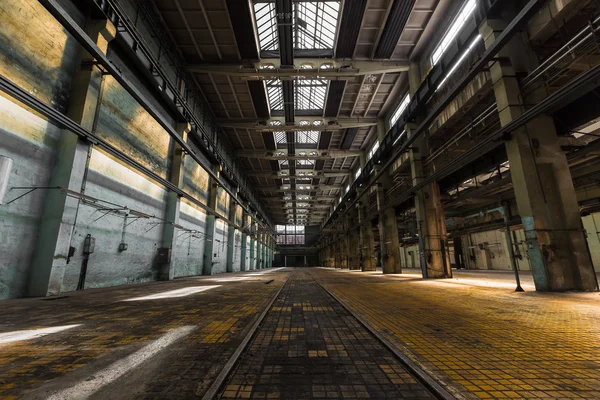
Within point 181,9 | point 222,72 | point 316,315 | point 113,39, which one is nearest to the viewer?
point 316,315

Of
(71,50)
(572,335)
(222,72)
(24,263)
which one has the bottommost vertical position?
(572,335)

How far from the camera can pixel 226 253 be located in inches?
923

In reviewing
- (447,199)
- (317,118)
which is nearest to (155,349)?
(447,199)

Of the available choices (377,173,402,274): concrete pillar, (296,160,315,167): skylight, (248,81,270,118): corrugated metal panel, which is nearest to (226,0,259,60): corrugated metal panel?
(248,81,270,118): corrugated metal panel

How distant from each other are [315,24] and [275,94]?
224 inches

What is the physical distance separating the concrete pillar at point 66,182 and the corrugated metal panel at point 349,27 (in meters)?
9.42

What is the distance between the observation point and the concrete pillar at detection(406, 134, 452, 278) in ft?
41.1

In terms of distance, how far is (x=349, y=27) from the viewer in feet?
40.3

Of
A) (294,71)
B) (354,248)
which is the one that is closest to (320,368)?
(294,71)

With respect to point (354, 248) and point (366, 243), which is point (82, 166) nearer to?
point (366, 243)

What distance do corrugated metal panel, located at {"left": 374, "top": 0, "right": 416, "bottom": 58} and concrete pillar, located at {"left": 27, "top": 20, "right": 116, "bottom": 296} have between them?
37.4 ft

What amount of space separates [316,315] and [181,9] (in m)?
13.5

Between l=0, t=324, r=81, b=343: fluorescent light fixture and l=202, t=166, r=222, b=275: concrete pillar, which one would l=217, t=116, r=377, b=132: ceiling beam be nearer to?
l=202, t=166, r=222, b=275: concrete pillar

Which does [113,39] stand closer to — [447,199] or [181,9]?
[181,9]
